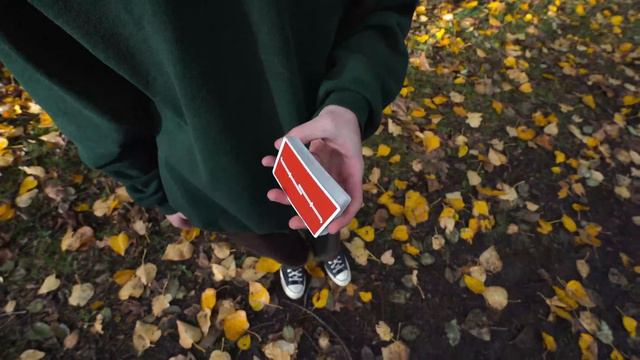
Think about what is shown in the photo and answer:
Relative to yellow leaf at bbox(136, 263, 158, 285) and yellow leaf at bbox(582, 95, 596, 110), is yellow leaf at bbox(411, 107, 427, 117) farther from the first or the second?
yellow leaf at bbox(136, 263, 158, 285)

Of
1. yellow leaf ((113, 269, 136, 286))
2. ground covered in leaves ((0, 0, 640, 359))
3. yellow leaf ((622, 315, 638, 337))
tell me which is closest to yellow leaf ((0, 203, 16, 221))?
ground covered in leaves ((0, 0, 640, 359))

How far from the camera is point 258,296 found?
1.80m

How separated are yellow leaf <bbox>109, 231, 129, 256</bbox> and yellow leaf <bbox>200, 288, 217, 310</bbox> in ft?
1.67

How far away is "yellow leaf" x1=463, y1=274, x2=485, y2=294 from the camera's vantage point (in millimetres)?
1905

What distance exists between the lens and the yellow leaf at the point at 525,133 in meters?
2.54

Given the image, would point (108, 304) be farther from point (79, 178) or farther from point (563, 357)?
point (563, 357)

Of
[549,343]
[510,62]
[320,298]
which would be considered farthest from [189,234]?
[510,62]

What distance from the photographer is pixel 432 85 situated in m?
2.79

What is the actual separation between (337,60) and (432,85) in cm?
212

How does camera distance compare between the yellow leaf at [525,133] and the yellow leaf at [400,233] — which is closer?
the yellow leaf at [400,233]

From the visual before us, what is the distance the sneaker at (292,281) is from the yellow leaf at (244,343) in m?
0.28

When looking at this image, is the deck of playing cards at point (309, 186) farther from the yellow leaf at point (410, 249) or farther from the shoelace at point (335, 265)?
the yellow leaf at point (410, 249)

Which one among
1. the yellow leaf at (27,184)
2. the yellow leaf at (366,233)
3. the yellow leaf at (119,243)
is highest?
the yellow leaf at (27,184)

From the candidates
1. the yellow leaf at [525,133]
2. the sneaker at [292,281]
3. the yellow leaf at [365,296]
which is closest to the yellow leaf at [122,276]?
the sneaker at [292,281]
